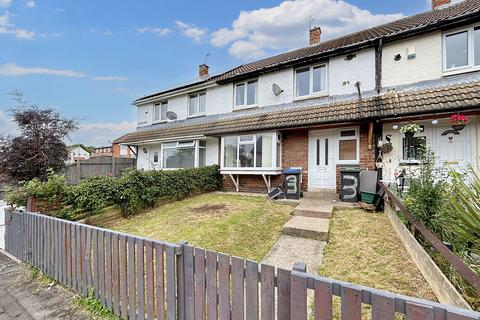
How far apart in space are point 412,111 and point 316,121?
300 cm

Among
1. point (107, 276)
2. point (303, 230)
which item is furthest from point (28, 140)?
point (303, 230)

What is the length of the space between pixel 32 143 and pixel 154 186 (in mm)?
6154

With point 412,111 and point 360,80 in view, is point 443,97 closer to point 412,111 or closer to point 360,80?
point 412,111

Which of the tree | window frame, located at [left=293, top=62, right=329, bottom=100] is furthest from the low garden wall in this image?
the tree

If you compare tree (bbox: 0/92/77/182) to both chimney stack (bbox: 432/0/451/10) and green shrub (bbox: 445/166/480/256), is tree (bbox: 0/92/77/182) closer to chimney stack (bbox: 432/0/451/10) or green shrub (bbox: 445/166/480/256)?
green shrub (bbox: 445/166/480/256)

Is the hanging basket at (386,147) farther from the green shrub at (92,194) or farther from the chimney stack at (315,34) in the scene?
the green shrub at (92,194)

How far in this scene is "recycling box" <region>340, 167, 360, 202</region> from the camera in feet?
26.2

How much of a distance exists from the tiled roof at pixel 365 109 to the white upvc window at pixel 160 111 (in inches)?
182

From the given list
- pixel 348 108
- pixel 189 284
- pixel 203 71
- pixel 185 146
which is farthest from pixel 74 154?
pixel 189 284

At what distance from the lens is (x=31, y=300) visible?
354 cm

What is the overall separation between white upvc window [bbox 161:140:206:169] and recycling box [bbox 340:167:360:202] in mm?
7712

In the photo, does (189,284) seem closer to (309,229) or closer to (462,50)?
(309,229)

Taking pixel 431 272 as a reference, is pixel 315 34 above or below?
above

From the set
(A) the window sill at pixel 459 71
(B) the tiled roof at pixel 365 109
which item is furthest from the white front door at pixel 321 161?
(A) the window sill at pixel 459 71
